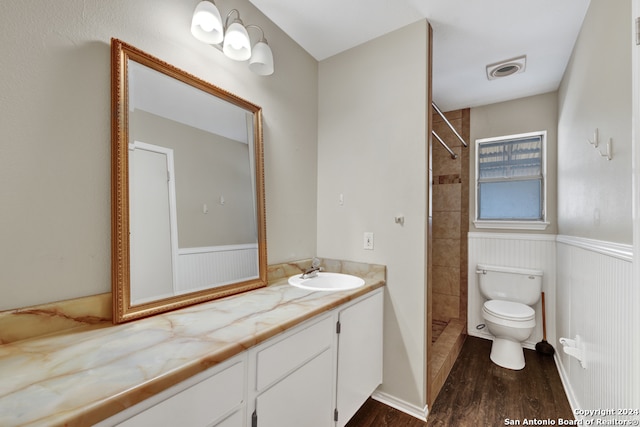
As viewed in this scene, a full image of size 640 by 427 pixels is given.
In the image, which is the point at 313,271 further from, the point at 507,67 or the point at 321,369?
the point at 507,67

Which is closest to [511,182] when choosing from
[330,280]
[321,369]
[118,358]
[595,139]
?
[595,139]

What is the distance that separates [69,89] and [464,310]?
3464 millimetres

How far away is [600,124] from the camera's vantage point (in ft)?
4.45

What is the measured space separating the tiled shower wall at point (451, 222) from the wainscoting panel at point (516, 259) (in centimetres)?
9

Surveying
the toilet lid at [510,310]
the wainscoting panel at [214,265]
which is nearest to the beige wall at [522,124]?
the toilet lid at [510,310]

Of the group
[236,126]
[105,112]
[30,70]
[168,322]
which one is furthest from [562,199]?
[30,70]

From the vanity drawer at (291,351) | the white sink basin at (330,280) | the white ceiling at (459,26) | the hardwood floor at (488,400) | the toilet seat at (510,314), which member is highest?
the white ceiling at (459,26)

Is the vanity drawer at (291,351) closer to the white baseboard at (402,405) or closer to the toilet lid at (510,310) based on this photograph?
the white baseboard at (402,405)

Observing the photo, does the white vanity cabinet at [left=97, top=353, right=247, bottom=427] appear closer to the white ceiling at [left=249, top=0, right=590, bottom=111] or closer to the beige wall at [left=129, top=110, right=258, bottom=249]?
the beige wall at [left=129, top=110, right=258, bottom=249]

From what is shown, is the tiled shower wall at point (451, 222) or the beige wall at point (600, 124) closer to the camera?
the beige wall at point (600, 124)

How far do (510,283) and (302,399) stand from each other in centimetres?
240

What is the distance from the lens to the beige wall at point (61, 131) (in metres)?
0.86

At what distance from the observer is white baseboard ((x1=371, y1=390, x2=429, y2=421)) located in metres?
1.71

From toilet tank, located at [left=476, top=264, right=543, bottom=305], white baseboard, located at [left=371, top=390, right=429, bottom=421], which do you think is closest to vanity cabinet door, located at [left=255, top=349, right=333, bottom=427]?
white baseboard, located at [left=371, top=390, right=429, bottom=421]
